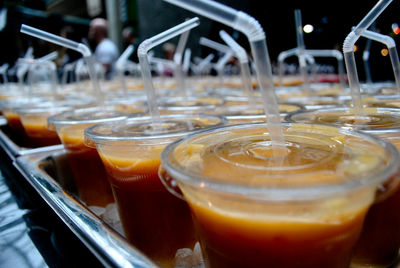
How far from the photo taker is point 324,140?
642mm

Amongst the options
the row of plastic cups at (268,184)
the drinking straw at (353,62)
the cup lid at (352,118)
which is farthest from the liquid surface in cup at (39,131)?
the drinking straw at (353,62)

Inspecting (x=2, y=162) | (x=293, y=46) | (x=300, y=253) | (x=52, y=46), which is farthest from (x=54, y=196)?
(x=52, y=46)

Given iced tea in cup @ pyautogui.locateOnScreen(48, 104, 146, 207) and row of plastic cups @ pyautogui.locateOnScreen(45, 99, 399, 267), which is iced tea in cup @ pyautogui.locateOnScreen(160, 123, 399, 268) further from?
iced tea in cup @ pyautogui.locateOnScreen(48, 104, 146, 207)

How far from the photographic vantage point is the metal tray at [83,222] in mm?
516

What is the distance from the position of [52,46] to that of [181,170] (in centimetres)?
643

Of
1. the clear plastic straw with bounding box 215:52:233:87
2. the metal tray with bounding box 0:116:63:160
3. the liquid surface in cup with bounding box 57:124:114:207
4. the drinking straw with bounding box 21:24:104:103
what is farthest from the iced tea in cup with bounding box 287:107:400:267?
the clear plastic straw with bounding box 215:52:233:87

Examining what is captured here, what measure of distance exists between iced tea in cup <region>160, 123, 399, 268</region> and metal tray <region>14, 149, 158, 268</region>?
13 cm

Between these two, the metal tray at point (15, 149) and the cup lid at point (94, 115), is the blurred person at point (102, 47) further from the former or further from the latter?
the cup lid at point (94, 115)

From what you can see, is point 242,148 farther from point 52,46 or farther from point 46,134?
point 52,46

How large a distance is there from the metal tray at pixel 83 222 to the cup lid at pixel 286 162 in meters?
0.16

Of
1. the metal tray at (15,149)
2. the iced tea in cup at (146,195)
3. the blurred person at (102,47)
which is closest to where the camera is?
the iced tea in cup at (146,195)

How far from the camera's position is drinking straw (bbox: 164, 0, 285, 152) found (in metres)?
0.52

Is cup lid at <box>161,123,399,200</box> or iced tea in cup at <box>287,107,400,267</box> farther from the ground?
cup lid at <box>161,123,399,200</box>

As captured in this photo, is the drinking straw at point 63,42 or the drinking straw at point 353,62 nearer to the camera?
the drinking straw at point 353,62
